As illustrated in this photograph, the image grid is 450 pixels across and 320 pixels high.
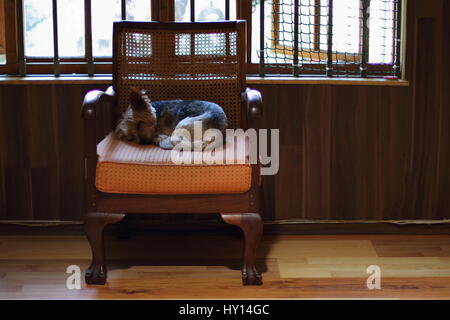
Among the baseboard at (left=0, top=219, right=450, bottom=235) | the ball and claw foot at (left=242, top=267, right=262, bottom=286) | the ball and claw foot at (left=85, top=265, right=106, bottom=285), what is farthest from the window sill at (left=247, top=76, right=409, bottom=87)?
the ball and claw foot at (left=85, top=265, right=106, bottom=285)

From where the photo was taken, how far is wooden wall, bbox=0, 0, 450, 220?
3180 millimetres

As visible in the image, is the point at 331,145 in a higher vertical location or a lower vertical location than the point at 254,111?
lower

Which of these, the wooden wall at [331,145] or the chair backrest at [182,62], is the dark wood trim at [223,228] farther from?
the chair backrest at [182,62]

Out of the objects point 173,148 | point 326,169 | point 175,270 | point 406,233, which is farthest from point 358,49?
point 175,270

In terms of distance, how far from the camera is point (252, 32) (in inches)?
129

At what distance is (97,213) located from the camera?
267 cm

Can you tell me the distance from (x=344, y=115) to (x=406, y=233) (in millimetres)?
615

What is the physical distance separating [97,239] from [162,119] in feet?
1.80

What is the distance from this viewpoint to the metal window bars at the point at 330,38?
3.23 metres

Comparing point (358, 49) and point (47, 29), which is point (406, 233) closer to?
point (358, 49)

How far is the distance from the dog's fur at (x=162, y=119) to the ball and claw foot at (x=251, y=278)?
0.50 m

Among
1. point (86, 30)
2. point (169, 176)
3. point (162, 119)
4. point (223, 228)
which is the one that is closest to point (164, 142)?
point (162, 119)

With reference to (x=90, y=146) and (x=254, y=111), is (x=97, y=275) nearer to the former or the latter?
(x=90, y=146)

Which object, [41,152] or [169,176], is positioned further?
[41,152]
